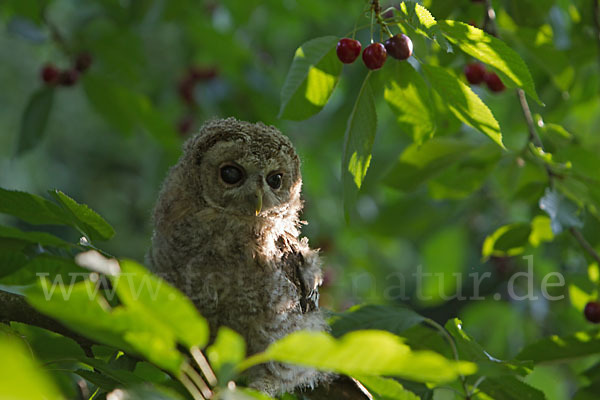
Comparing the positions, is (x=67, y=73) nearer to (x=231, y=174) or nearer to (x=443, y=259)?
(x=231, y=174)

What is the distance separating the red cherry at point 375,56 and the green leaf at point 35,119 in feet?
4.61

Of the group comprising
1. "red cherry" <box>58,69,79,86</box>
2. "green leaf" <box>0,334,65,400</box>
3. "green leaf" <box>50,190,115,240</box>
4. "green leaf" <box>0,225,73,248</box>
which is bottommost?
"green leaf" <box>0,334,65,400</box>

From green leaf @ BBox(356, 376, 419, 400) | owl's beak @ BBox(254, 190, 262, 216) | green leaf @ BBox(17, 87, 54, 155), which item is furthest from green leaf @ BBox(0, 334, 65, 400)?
green leaf @ BBox(17, 87, 54, 155)

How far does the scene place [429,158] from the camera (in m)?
1.80

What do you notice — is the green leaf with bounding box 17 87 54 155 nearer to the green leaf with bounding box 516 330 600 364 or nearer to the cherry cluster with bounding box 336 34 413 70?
the cherry cluster with bounding box 336 34 413 70

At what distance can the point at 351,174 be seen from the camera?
1193 millimetres

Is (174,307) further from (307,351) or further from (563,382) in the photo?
(563,382)

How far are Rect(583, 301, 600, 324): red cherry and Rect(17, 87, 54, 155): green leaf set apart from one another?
6.05 ft

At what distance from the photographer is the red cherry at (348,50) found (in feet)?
4.12

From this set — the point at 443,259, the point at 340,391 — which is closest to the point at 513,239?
the point at 340,391

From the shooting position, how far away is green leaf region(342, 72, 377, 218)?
118 cm

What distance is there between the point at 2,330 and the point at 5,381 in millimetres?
706

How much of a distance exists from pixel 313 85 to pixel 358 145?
20cm

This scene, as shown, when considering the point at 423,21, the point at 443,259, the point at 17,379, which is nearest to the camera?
the point at 17,379
